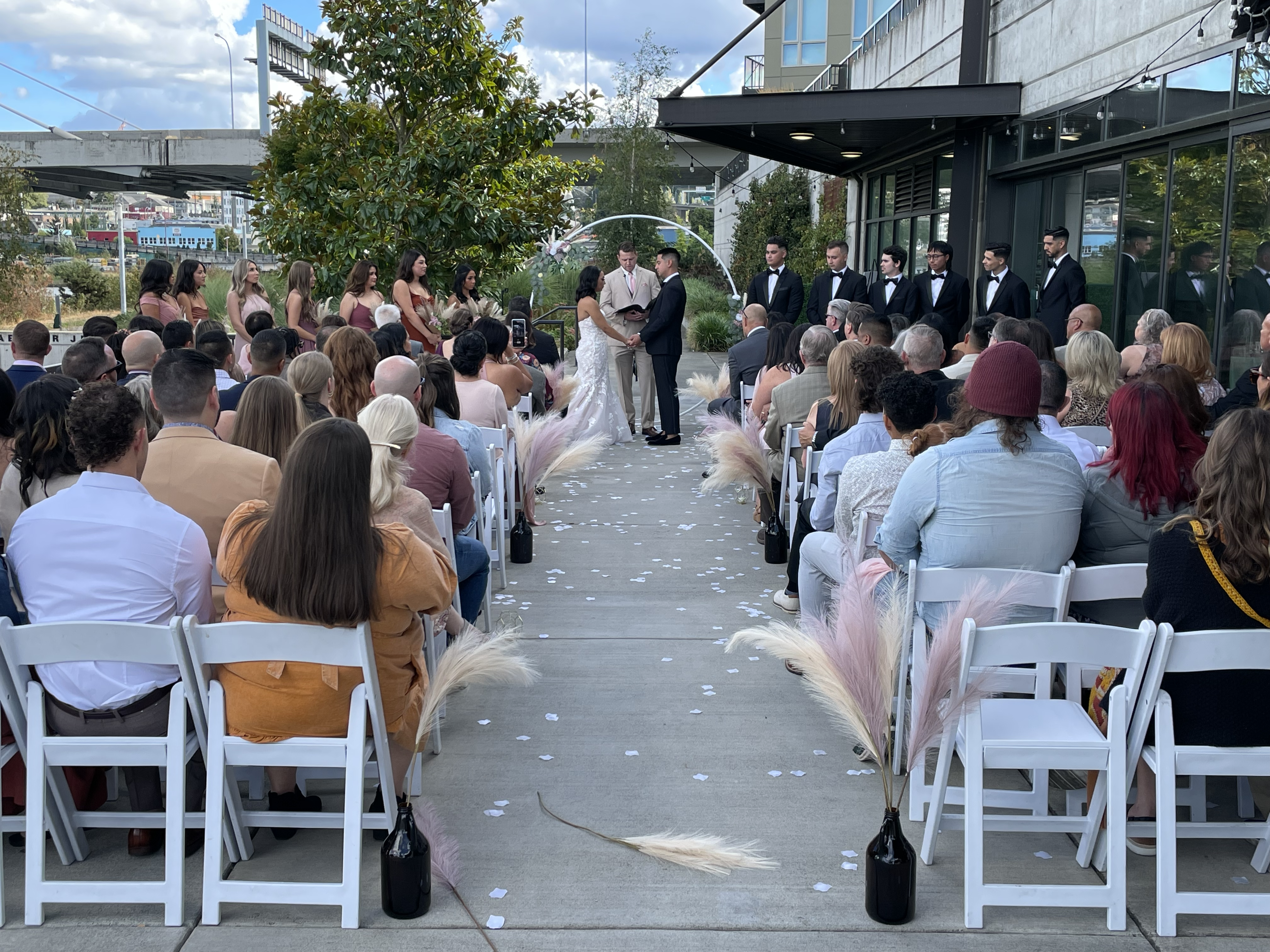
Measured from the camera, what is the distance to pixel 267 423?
4379mm

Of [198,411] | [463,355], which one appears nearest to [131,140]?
Result: [463,355]

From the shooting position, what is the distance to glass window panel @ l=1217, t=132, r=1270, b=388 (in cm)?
752

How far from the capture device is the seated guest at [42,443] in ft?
12.6

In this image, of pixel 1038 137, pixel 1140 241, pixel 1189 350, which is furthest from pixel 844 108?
pixel 1189 350

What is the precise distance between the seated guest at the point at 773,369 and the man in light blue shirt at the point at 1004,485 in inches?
139

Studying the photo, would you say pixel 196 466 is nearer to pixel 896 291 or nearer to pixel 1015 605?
pixel 1015 605

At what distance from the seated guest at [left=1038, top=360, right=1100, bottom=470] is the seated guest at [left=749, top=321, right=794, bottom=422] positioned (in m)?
2.56

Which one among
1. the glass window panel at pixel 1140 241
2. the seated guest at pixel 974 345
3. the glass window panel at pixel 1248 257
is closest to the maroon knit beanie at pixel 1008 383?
the seated guest at pixel 974 345

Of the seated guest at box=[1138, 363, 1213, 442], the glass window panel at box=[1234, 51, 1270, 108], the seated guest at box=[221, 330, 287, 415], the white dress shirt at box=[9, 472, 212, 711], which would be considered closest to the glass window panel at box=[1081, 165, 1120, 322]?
the glass window panel at box=[1234, 51, 1270, 108]

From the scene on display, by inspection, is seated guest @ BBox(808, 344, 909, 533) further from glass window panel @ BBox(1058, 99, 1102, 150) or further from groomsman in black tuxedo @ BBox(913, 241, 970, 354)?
glass window panel @ BBox(1058, 99, 1102, 150)

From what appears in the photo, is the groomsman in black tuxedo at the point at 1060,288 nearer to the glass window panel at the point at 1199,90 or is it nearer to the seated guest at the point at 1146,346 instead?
the glass window panel at the point at 1199,90

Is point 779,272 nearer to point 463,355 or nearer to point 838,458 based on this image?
point 463,355

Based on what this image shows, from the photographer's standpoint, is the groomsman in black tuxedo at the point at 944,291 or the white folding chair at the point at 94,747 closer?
the white folding chair at the point at 94,747

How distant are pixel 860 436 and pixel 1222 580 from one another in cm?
231
